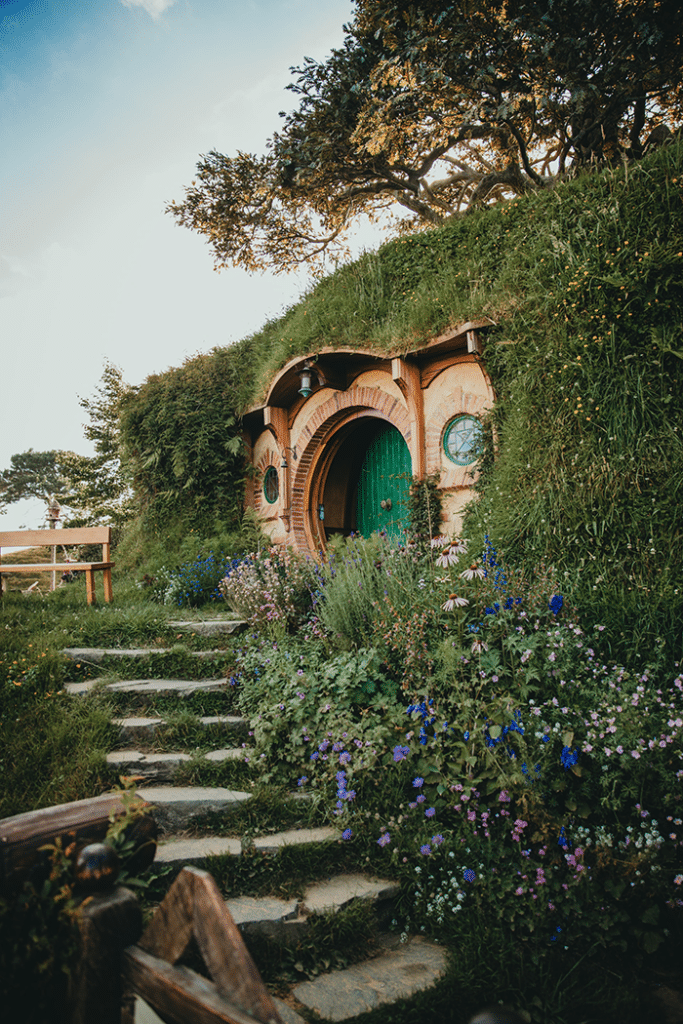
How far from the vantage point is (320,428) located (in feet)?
25.5

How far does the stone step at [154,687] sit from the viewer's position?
13.0 feet

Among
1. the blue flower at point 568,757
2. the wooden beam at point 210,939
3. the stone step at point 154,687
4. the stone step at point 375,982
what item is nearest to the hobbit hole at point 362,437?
the stone step at point 154,687

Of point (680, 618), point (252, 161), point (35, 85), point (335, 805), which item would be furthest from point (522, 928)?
point (252, 161)

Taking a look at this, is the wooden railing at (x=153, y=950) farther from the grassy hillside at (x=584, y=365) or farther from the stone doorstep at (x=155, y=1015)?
the grassy hillside at (x=584, y=365)

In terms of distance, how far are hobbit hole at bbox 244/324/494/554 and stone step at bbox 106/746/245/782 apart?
12.4 feet

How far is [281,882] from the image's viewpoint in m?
2.54

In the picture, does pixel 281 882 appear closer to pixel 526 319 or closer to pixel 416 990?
pixel 416 990

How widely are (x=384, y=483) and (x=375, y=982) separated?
6101 millimetres

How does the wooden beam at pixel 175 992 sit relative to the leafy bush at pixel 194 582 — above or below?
below

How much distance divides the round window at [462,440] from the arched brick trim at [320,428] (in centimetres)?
96

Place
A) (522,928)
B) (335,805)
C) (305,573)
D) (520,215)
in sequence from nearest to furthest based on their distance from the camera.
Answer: (522,928)
(335,805)
(305,573)
(520,215)

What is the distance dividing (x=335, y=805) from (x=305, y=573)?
2927mm

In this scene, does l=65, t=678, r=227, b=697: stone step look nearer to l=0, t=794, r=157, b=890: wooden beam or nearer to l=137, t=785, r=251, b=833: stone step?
l=137, t=785, r=251, b=833: stone step

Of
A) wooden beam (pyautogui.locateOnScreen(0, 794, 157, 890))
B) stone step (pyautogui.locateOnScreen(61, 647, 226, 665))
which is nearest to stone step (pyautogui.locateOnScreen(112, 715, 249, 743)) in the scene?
stone step (pyautogui.locateOnScreen(61, 647, 226, 665))
